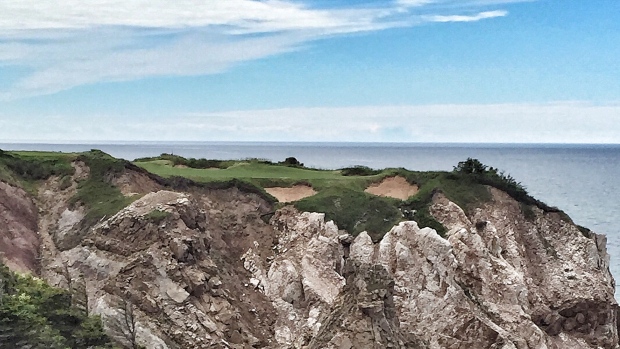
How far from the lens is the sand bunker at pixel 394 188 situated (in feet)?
110

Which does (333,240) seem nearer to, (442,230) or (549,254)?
(442,230)

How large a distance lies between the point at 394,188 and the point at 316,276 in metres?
9.45

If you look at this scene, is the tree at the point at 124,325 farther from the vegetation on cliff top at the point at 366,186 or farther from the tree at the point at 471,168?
the tree at the point at 471,168

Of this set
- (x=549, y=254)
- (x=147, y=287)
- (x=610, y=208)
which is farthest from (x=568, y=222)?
(x=610, y=208)

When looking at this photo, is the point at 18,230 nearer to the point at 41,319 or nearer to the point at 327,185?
the point at 41,319

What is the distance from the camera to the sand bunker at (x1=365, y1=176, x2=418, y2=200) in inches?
1325

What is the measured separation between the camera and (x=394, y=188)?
1359 inches

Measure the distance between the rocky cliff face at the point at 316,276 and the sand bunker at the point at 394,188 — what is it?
2431 mm

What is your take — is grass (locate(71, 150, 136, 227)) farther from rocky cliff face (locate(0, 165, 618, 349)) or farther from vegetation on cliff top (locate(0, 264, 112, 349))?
vegetation on cliff top (locate(0, 264, 112, 349))

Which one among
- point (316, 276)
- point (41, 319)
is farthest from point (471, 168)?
point (41, 319)

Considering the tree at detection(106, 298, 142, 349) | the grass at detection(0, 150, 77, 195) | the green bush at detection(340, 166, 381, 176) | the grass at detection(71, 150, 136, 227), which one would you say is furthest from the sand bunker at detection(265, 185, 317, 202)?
the tree at detection(106, 298, 142, 349)

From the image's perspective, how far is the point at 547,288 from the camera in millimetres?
30312

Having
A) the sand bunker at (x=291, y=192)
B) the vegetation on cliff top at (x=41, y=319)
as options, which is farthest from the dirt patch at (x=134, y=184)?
the vegetation on cliff top at (x=41, y=319)

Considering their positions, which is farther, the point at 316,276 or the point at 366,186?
the point at 366,186
